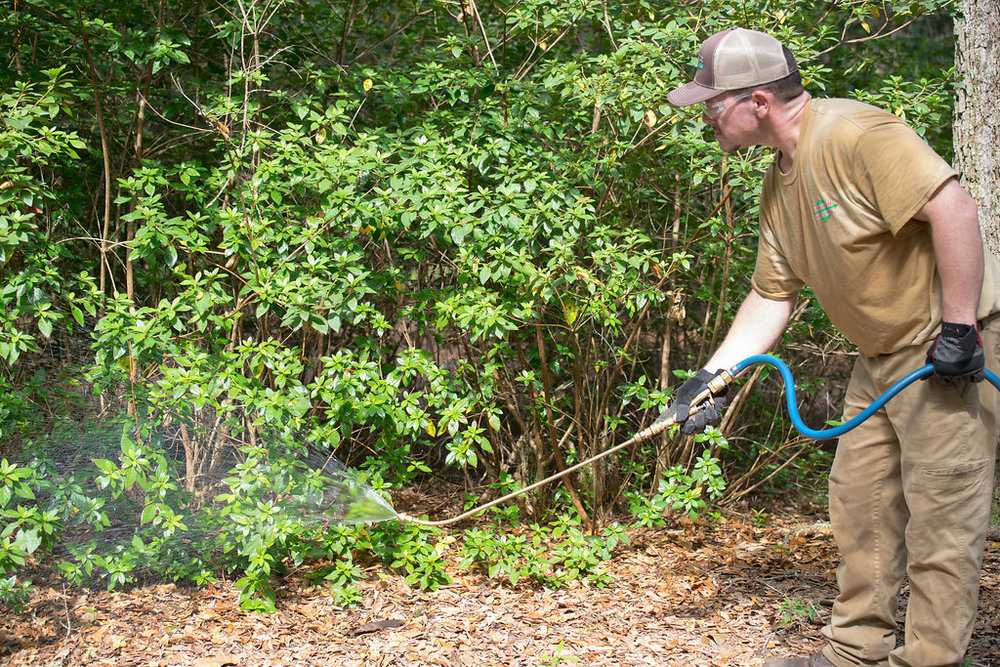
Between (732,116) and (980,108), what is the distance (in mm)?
2371

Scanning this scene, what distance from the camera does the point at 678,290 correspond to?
4758mm

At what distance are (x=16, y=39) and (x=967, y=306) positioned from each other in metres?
4.41

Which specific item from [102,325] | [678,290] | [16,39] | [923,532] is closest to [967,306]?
[923,532]

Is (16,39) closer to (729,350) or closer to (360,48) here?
(360,48)

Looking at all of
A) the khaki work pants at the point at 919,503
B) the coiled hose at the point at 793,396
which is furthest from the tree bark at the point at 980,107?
the coiled hose at the point at 793,396

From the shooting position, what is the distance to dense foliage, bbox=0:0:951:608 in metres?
3.74

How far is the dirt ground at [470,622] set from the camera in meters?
3.47

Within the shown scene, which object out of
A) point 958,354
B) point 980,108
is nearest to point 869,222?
point 958,354

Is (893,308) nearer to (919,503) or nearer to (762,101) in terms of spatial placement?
(919,503)

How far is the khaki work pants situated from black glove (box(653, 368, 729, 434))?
460 millimetres

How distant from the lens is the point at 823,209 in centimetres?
264

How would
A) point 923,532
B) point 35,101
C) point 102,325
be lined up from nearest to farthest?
point 923,532
point 102,325
point 35,101

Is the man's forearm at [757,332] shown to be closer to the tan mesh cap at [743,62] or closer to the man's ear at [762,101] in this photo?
the man's ear at [762,101]

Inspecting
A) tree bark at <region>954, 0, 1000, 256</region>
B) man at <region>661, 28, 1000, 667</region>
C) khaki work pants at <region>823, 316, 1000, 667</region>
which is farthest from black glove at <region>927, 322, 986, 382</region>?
tree bark at <region>954, 0, 1000, 256</region>
